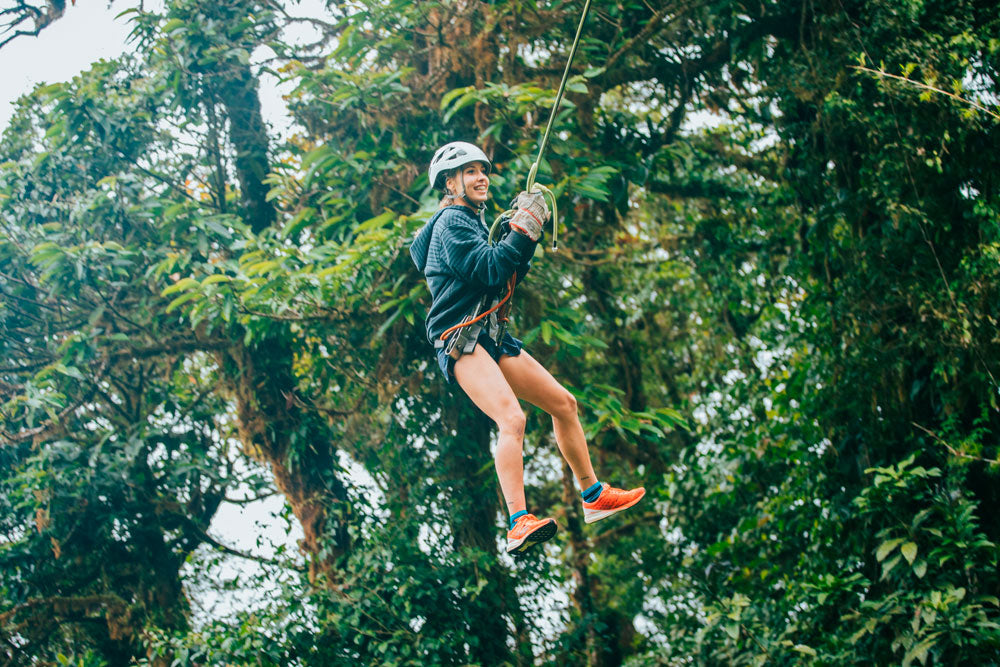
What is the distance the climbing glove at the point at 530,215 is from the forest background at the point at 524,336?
2054mm

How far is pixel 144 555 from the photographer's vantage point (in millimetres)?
8102

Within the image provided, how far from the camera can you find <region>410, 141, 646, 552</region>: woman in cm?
341

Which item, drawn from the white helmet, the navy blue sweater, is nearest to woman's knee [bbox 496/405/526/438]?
the navy blue sweater

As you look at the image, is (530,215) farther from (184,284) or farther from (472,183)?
(184,284)

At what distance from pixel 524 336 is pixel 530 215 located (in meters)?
3.10

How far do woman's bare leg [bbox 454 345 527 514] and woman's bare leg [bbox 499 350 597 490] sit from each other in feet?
0.46

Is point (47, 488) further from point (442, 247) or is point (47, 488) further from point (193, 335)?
point (442, 247)

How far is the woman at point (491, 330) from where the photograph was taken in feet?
11.2

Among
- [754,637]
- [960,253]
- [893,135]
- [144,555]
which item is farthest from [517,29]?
[144,555]

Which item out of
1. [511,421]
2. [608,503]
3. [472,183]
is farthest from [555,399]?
[472,183]

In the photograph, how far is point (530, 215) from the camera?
3.44 meters

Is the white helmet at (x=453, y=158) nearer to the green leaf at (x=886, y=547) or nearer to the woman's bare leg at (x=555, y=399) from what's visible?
the woman's bare leg at (x=555, y=399)

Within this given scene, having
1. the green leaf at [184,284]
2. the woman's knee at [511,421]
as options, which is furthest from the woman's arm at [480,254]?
the green leaf at [184,284]

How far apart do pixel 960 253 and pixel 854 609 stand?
235cm
